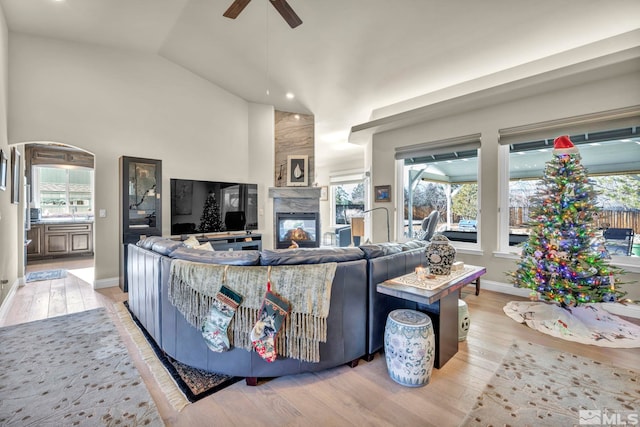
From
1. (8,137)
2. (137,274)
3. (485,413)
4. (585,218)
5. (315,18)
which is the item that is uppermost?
(315,18)

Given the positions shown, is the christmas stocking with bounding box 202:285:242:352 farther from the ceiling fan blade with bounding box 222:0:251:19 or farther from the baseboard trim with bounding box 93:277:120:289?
the baseboard trim with bounding box 93:277:120:289

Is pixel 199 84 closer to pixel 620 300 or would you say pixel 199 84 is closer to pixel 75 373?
pixel 75 373

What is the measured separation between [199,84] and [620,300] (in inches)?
252

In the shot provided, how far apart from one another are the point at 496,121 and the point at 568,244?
76.2 inches

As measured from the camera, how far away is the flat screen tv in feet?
15.1

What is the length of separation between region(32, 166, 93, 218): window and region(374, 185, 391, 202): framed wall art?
6.88m

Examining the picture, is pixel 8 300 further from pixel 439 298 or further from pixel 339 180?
pixel 339 180

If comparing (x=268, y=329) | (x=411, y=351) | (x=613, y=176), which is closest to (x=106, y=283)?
(x=268, y=329)

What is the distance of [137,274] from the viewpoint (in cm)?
267

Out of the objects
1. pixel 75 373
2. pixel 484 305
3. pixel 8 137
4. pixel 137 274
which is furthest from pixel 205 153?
pixel 484 305

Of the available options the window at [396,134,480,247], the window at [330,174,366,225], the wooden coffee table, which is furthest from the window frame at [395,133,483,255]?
the window at [330,174,366,225]

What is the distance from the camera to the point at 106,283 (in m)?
4.04

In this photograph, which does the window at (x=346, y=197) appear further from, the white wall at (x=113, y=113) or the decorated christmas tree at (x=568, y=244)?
the decorated christmas tree at (x=568, y=244)

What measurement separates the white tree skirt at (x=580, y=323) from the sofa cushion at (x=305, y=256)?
2152 mm
